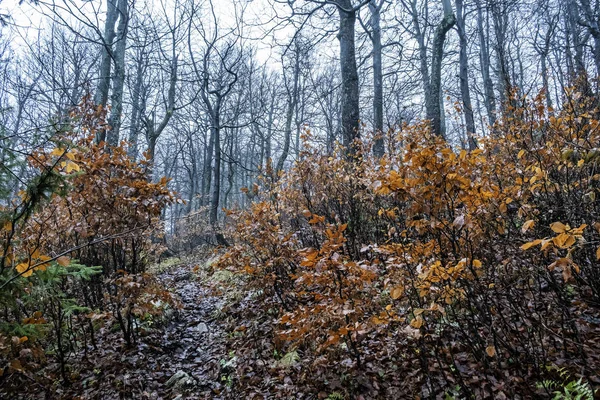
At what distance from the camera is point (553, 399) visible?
2.23 metres

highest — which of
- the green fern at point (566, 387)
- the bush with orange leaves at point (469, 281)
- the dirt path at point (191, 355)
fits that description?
the bush with orange leaves at point (469, 281)

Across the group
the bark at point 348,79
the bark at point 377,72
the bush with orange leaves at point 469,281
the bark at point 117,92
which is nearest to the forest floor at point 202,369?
the bush with orange leaves at point 469,281

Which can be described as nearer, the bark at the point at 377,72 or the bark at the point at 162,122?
the bark at the point at 377,72

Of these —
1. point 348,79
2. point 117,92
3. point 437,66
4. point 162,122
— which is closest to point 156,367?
point 348,79

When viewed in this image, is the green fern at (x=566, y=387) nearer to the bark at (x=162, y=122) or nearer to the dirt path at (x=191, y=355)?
the dirt path at (x=191, y=355)

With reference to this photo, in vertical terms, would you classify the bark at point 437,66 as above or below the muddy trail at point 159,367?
above

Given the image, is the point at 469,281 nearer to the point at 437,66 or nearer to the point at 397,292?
the point at 397,292

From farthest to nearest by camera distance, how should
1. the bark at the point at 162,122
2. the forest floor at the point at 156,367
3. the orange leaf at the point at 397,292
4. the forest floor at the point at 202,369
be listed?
the bark at the point at 162,122 < the forest floor at the point at 156,367 < the forest floor at the point at 202,369 < the orange leaf at the point at 397,292

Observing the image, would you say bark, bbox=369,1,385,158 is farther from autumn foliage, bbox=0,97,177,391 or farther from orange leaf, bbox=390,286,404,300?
orange leaf, bbox=390,286,404,300

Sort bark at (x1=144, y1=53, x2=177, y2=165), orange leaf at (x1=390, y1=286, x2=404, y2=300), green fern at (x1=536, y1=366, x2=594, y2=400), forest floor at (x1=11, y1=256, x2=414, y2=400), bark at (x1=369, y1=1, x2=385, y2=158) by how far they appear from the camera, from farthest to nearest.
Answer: bark at (x1=144, y1=53, x2=177, y2=165) < bark at (x1=369, y1=1, x2=385, y2=158) < forest floor at (x1=11, y1=256, x2=414, y2=400) < orange leaf at (x1=390, y1=286, x2=404, y2=300) < green fern at (x1=536, y1=366, x2=594, y2=400)

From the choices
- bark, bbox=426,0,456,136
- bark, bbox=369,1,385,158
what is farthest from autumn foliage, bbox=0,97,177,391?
bark, bbox=369,1,385,158

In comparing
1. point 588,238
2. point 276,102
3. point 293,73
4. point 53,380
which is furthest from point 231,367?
point 276,102

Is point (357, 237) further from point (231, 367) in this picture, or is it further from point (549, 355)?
point (549, 355)

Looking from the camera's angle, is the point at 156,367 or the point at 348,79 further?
the point at 348,79
